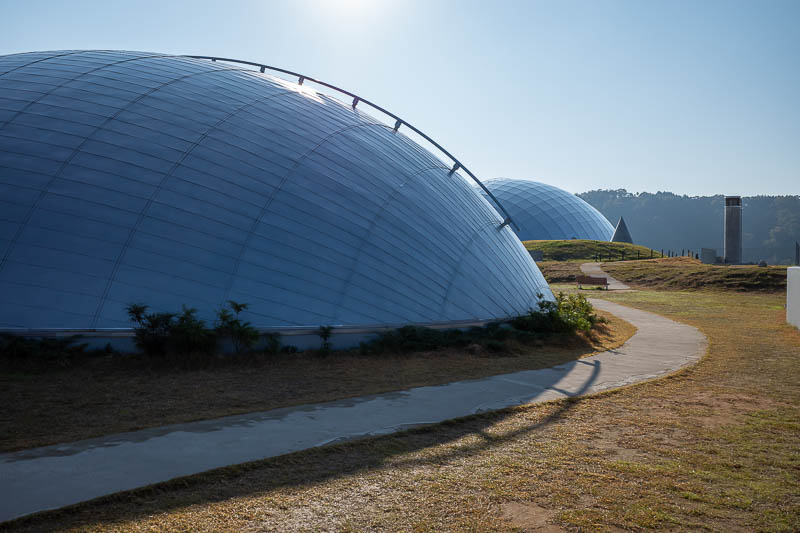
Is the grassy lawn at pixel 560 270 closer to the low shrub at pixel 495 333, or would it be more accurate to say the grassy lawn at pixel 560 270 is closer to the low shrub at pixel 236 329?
the low shrub at pixel 495 333

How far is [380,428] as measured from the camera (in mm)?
7543

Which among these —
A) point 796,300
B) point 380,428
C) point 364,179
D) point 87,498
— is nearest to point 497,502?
point 380,428

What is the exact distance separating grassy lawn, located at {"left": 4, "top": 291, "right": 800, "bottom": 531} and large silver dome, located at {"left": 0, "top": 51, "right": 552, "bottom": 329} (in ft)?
20.2

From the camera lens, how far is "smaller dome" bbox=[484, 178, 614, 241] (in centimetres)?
7506

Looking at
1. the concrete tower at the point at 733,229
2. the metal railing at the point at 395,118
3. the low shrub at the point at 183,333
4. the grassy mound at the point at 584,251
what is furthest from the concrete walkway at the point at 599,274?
the low shrub at the point at 183,333

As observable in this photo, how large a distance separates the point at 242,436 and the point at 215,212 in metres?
7.33

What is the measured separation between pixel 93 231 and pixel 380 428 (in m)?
8.32

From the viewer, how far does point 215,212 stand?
1314cm

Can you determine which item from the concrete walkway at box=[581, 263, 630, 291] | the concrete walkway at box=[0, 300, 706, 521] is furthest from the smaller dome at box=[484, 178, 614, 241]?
the concrete walkway at box=[0, 300, 706, 521]

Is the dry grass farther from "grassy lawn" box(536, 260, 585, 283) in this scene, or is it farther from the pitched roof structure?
the pitched roof structure

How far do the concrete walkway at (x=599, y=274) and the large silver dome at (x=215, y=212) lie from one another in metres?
29.1

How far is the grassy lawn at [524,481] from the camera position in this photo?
492cm

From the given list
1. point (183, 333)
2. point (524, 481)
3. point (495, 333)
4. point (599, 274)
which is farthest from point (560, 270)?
point (524, 481)

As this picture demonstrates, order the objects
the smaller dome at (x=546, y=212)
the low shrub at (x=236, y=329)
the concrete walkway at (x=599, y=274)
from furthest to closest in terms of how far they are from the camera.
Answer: the smaller dome at (x=546, y=212), the concrete walkway at (x=599, y=274), the low shrub at (x=236, y=329)
